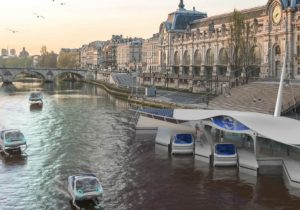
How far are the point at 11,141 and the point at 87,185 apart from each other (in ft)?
50.0

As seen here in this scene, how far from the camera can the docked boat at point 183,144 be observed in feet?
130

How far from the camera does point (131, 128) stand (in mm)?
55781

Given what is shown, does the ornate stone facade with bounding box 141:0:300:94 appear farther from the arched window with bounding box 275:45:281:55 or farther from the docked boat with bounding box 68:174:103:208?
the docked boat with bounding box 68:174:103:208

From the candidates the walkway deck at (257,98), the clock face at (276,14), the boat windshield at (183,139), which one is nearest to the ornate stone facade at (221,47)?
the clock face at (276,14)

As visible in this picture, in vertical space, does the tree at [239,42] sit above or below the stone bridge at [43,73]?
above

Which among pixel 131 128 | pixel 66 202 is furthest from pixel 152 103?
pixel 66 202

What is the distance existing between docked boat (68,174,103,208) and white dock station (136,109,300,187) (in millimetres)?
11019

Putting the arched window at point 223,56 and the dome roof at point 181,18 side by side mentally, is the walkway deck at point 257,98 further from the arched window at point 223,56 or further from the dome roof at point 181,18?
the dome roof at point 181,18

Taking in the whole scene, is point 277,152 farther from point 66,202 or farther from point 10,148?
point 10,148

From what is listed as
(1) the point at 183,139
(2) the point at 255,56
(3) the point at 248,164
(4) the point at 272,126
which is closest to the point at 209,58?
(2) the point at 255,56

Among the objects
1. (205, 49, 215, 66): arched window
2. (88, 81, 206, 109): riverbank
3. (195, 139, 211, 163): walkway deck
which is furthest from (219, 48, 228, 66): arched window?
(195, 139, 211, 163): walkway deck

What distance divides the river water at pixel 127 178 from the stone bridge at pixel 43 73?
123932 millimetres

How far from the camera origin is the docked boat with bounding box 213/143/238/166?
35.4 m

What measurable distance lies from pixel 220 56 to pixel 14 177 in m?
74.3
